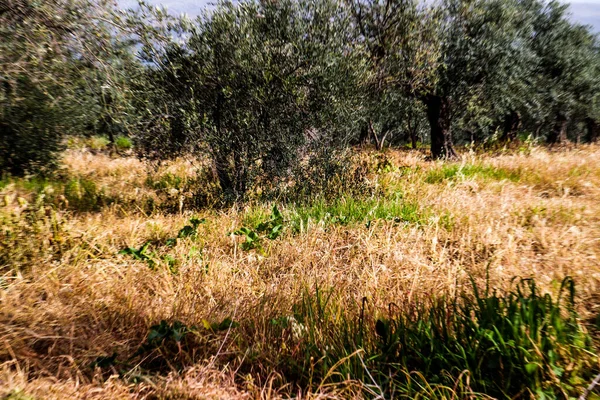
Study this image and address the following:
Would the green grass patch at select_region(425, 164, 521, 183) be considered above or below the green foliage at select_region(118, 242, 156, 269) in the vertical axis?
above

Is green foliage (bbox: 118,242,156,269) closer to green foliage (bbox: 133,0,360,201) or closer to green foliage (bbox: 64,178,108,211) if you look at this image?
green foliage (bbox: 133,0,360,201)

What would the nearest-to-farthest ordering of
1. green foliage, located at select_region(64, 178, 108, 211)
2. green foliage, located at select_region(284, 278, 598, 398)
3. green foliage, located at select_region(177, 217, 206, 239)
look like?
green foliage, located at select_region(284, 278, 598, 398) → green foliage, located at select_region(177, 217, 206, 239) → green foliage, located at select_region(64, 178, 108, 211)

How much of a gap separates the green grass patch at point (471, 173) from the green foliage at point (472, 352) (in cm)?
499

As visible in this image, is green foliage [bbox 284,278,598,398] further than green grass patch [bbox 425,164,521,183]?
No

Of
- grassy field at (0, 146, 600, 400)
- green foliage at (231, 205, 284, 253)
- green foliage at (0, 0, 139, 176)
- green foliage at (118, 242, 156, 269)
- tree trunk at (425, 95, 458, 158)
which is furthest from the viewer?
tree trunk at (425, 95, 458, 158)

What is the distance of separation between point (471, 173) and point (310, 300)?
230 inches

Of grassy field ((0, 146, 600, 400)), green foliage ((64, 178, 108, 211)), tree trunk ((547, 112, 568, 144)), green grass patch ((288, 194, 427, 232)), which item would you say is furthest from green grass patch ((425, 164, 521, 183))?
tree trunk ((547, 112, 568, 144))

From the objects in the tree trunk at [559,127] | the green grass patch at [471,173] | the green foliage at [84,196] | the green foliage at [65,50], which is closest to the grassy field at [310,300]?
the green foliage at [84,196]

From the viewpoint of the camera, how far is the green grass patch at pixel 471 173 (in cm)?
704

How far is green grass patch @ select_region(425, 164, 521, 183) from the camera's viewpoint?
7039mm

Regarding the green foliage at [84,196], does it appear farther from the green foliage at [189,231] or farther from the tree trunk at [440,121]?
the tree trunk at [440,121]

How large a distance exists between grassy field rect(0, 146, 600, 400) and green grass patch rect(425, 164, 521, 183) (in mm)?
1278

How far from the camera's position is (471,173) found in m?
7.27

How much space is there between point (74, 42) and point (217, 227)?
110 inches
